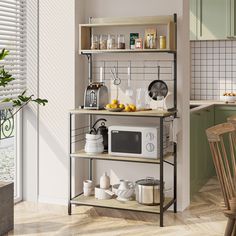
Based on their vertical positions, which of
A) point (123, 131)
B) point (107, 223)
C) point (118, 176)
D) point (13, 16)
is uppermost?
point (13, 16)

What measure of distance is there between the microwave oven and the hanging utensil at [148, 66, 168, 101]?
298 mm

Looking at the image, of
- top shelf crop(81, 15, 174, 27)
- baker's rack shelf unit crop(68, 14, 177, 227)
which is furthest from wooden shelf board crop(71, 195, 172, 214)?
top shelf crop(81, 15, 174, 27)

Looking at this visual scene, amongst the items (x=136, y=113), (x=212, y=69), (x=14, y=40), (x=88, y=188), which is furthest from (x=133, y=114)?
(x=212, y=69)

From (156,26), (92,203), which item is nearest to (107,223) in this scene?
(92,203)

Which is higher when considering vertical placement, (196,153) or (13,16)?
(13,16)

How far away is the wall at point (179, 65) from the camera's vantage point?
4.55 m

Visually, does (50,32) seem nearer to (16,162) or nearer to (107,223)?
(16,162)

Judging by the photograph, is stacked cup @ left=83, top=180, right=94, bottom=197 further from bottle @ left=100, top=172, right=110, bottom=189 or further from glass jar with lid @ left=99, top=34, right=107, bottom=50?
glass jar with lid @ left=99, top=34, right=107, bottom=50

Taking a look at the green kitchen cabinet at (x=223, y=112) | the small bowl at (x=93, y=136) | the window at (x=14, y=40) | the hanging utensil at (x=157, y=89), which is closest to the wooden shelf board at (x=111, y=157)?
the small bowl at (x=93, y=136)

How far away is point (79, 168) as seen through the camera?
4863mm

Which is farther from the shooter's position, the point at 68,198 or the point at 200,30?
the point at 200,30

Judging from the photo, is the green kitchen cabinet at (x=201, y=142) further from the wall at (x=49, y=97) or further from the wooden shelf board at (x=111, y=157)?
the wall at (x=49, y=97)

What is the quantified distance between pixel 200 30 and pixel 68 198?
8.90ft

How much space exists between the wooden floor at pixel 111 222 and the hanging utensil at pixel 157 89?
1.02 meters
